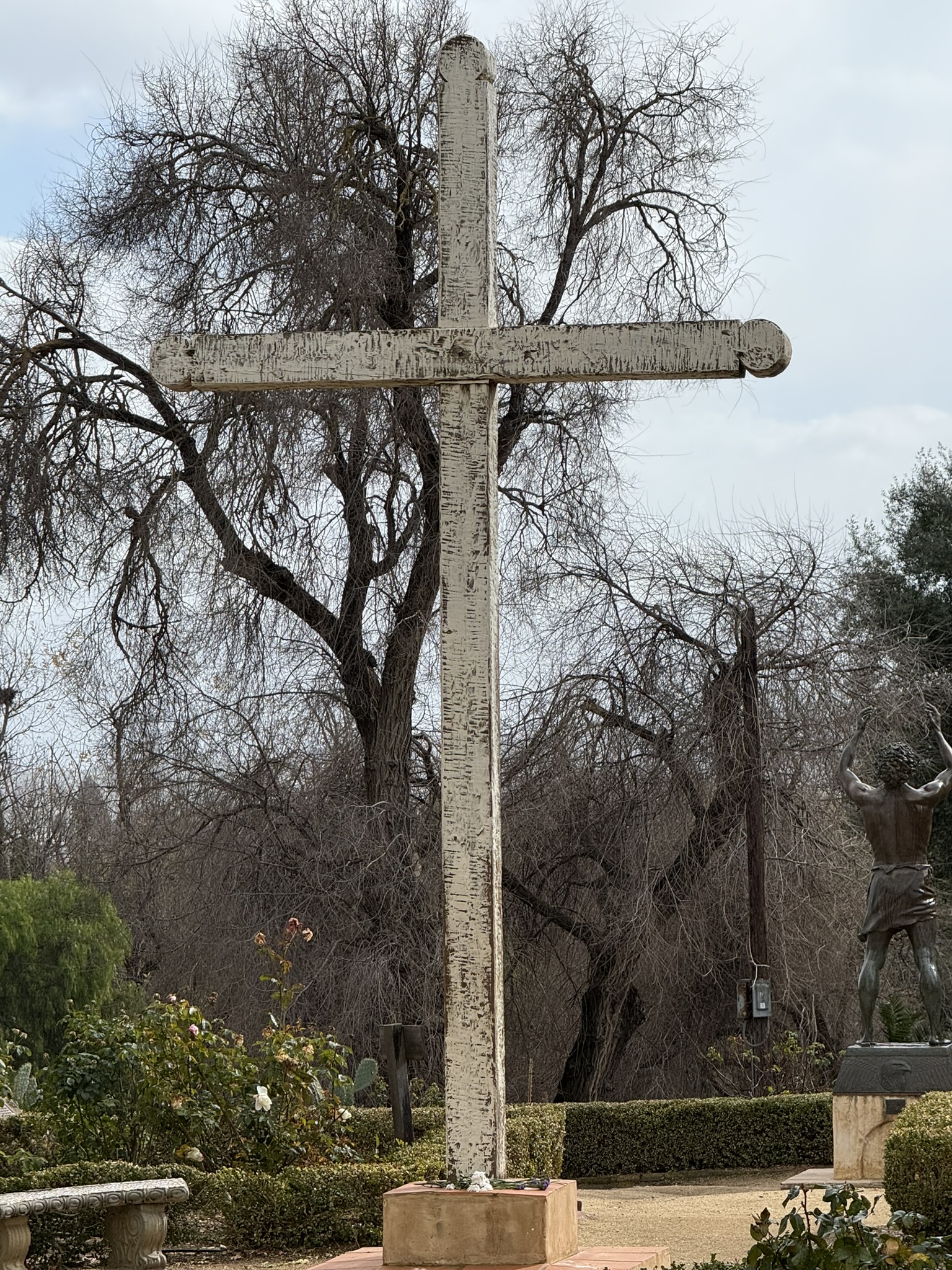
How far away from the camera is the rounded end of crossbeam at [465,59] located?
17.8 feet

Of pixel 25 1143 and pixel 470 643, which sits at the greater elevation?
pixel 470 643

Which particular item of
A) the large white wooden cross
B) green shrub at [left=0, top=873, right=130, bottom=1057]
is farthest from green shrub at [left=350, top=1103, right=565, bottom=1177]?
green shrub at [left=0, top=873, right=130, bottom=1057]

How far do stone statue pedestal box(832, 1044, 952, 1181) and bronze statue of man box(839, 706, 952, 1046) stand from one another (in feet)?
0.99

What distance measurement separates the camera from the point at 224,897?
1580cm

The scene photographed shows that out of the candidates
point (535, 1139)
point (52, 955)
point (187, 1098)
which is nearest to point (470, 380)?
→ point (187, 1098)

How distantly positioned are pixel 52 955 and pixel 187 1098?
11180 millimetres

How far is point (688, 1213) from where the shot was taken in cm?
1057

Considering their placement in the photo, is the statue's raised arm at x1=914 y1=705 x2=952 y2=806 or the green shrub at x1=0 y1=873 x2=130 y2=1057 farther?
the green shrub at x1=0 y1=873 x2=130 y2=1057

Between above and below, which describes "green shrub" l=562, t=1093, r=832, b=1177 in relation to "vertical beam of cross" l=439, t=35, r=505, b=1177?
below

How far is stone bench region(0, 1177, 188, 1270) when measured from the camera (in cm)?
796

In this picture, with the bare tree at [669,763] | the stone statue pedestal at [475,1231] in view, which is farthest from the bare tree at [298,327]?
the stone statue pedestal at [475,1231]

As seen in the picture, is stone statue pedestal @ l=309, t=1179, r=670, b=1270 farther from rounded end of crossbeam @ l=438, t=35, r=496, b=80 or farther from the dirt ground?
rounded end of crossbeam @ l=438, t=35, r=496, b=80

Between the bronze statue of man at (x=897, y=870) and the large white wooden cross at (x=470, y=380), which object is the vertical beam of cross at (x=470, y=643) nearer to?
the large white wooden cross at (x=470, y=380)

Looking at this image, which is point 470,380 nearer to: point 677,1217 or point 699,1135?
point 677,1217
